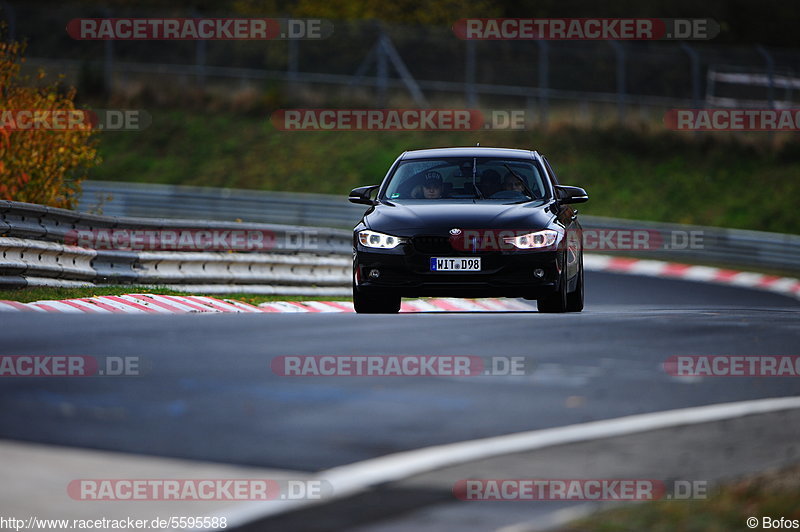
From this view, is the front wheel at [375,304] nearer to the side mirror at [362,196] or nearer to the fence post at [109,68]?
the side mirror at [362,196]

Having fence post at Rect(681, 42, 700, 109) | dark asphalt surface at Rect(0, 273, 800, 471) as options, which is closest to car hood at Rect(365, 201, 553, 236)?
dark asphalt surface at Rect(0, 273, 800, 471)

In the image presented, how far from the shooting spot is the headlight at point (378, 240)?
13.9m

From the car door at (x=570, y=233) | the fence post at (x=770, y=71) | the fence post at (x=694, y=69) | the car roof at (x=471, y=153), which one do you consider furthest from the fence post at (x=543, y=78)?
the car door at (x=570, y=233)

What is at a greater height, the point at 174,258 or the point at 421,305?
the point at 174,258

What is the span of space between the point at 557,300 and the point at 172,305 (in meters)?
4.12

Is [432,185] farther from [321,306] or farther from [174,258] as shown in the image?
[174,258]

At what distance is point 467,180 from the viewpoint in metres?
15.1

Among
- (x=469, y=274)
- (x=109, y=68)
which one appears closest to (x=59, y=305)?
(x=469, y=274)

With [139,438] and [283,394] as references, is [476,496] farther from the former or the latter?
[283,394]

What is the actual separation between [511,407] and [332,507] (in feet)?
8.89

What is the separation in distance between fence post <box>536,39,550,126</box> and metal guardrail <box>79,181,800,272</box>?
5.71 metres

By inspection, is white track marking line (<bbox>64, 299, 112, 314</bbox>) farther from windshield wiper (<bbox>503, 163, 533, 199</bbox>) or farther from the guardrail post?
the guardrail post

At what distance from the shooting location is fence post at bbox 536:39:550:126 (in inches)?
1539

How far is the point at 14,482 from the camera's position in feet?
19.6
